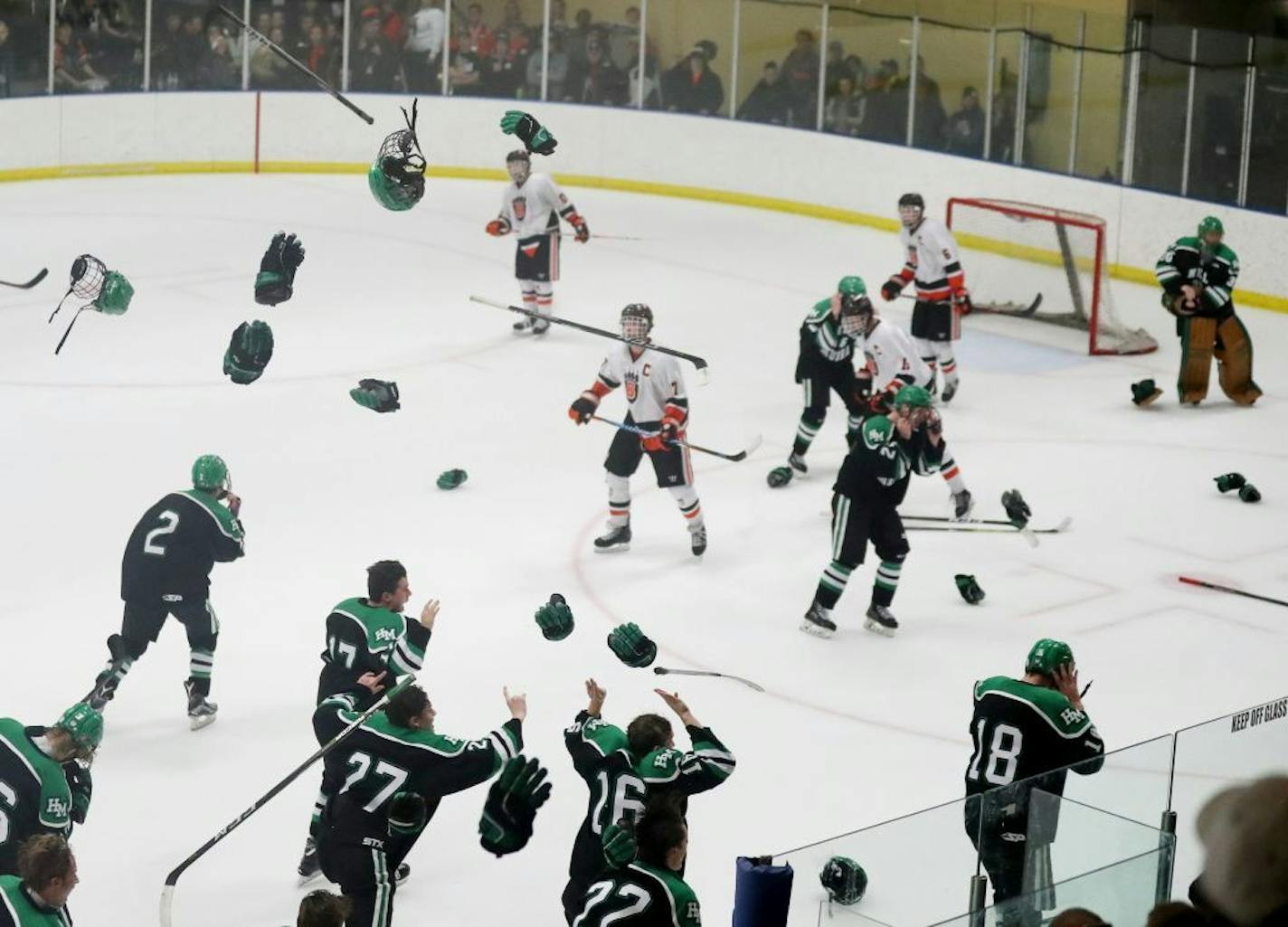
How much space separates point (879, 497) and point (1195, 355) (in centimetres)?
479

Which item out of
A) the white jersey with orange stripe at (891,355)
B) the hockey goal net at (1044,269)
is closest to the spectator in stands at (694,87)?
the hockey goal net at (1044,269)

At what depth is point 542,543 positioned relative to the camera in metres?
10.4

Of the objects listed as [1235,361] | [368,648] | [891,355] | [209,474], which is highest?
[891,355]

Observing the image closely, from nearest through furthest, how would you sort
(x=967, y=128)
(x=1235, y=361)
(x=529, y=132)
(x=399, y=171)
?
1. (x=399, y=171)
2. (x=529, y=132)
3. (x=1235, y=361)
4. (x=967, y=128)

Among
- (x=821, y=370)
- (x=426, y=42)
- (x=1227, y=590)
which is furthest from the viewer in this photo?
(x=426, y=42)

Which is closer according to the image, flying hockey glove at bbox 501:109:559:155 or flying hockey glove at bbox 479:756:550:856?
flying hockey glove at bbox 479:756:550:856

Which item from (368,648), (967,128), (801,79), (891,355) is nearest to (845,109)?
(801,79)

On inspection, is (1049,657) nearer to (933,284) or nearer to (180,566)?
(180,566)

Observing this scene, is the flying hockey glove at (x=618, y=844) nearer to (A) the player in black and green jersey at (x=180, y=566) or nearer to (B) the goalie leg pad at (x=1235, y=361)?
(A) the player in black and green jersey at (x=180, y=566)

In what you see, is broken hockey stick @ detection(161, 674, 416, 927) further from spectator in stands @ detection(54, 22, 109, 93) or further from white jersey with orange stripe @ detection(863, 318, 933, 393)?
spectator in stands @ detection(54, 22, 109, 93)

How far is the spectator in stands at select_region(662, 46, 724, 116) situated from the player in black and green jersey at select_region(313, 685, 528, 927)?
14320 millimetres

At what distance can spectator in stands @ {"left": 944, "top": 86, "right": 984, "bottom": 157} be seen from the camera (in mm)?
17781

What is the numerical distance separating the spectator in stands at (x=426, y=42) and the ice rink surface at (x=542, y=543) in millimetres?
3603

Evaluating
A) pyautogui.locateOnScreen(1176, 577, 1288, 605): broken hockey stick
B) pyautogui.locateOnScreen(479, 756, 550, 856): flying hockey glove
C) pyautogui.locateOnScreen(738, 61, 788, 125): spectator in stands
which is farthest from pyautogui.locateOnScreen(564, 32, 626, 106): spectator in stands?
pyautogui.locateOnScreen(479, 756, 550, 856): flying hockey glove
